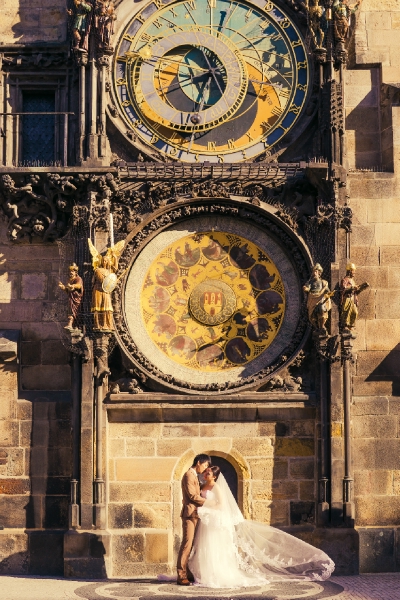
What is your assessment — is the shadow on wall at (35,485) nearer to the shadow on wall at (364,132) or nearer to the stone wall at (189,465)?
the stone wall at (189,465)

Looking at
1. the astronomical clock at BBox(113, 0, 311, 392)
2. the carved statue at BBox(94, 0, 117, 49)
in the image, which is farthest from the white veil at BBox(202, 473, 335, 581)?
the carved statue at BBox(94, 0, 117, 49)

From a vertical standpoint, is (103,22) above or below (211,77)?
above

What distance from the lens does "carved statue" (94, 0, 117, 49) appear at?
2197 centimetres

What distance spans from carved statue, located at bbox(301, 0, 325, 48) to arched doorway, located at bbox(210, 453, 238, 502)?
20.0 feet

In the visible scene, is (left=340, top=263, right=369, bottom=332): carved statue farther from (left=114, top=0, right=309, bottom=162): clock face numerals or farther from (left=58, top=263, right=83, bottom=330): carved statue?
(left=58, top=263, right=83, bottom=330): carved statue

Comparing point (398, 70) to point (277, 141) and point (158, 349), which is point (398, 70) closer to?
point (277, 141)

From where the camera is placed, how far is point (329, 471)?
826 inches

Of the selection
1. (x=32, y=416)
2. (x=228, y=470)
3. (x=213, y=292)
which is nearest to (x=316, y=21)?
(x=213, y=292)

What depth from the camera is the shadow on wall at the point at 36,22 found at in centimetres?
2258

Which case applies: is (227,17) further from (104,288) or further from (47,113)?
(104,288)

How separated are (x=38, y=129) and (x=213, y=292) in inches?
141

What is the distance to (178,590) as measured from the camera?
61.0 feet

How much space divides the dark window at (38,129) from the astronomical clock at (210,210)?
113cm

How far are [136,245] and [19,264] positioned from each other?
175cm
